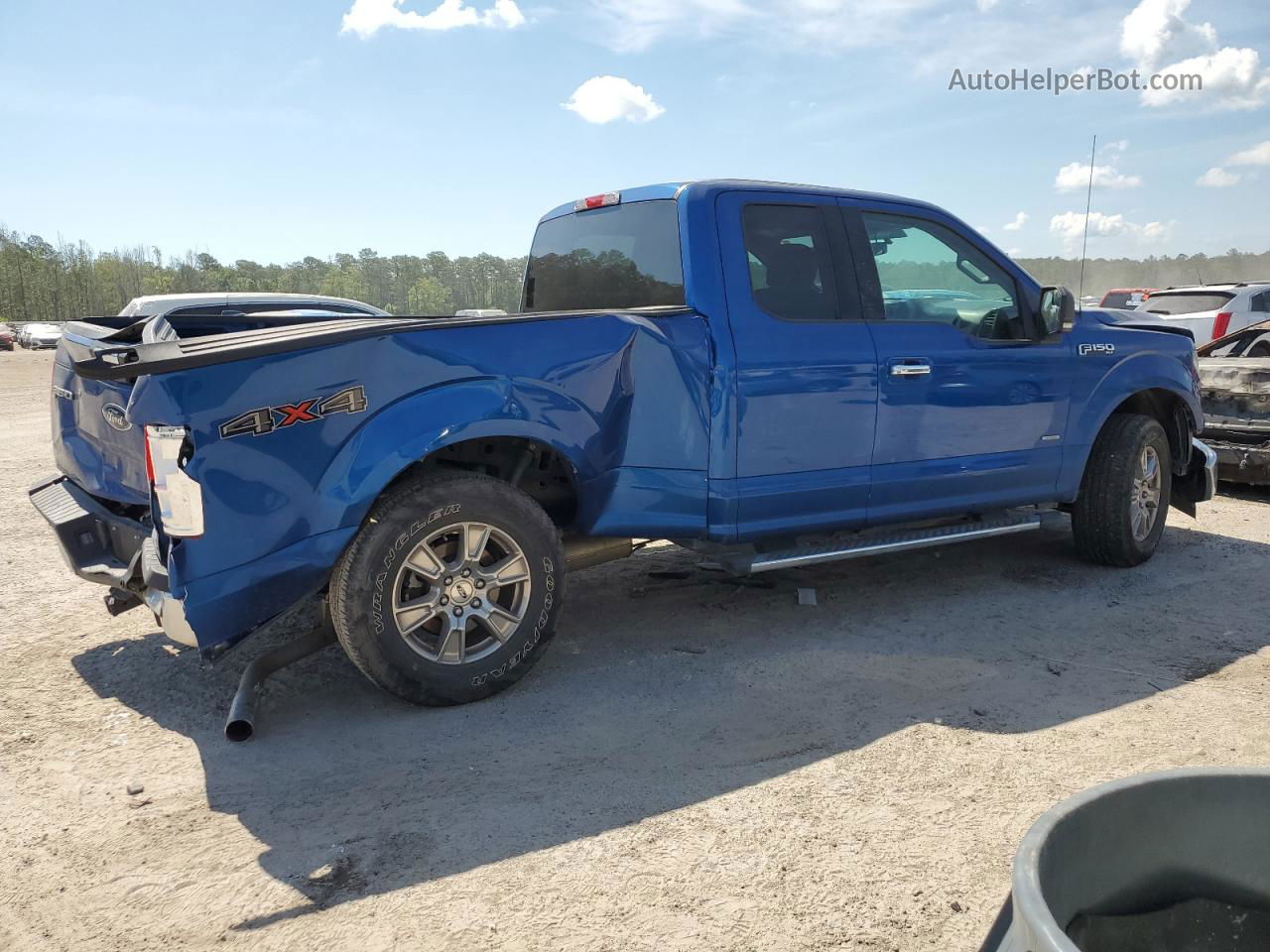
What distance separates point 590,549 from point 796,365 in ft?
4.07

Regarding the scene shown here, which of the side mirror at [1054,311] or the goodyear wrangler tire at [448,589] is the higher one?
the side mirror at [1054,311]

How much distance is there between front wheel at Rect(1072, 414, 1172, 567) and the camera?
228 inches

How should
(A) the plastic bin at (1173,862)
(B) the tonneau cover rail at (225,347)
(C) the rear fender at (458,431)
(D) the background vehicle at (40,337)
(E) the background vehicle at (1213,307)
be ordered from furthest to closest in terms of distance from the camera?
1. (D) the background vehicle at (40,337)
2. (E) the background vehicle at (1213,307)
3. (C) the rear fender at (458,431)
4. (B) the tonneau cover rail at (225,347)
5. (A) the plastic bin at (1173,862)

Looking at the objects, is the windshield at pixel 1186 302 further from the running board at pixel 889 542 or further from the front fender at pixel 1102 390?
the running board at pixel 889 542

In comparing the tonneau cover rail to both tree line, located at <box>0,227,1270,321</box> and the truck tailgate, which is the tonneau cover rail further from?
tree line, located at <box>0,227,1270,321</box>

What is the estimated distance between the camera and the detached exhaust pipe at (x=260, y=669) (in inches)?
144

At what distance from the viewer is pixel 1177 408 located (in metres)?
6.18

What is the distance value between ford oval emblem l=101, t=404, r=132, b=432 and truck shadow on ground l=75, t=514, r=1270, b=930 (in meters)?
1.14

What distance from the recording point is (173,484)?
10.9 feet

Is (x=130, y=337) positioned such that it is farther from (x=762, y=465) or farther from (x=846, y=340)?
(x=846, y=340)

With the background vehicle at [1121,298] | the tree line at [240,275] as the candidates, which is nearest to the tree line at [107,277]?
the tree line at [240,275]

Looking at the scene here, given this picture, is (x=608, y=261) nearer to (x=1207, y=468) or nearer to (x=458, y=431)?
(x=458, y=431)

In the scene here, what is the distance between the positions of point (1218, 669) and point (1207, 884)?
11.3 ft

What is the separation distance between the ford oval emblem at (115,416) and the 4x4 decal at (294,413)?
51 cm
